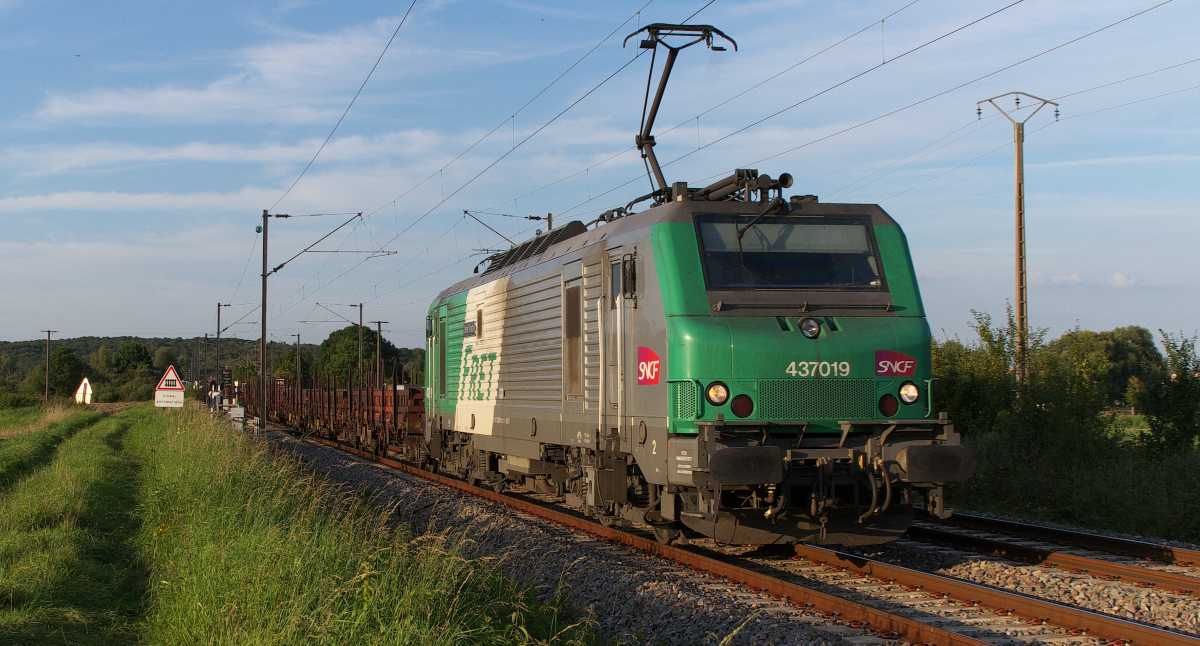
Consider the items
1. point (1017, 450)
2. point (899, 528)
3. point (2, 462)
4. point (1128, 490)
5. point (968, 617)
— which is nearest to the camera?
point (968, 617)

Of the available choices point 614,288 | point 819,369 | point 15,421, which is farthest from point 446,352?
point 15,421

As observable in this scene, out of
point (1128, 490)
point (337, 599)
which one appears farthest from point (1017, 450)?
point (337, 599)

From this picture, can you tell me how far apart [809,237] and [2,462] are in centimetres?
1881

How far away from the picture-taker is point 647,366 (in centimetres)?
877

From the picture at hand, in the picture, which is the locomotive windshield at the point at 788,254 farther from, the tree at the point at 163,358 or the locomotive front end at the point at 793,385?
the tree at the point at 163,358

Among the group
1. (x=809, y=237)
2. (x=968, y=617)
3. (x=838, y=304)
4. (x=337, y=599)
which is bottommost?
(x=968, y=617)

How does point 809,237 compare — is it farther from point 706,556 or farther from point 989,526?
point 989,526

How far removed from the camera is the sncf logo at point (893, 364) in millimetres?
8367

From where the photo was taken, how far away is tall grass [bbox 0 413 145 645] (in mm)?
6215

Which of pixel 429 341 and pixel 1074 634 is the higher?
pixel 429 341

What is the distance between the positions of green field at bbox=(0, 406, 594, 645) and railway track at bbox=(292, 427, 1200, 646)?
1.85 metres

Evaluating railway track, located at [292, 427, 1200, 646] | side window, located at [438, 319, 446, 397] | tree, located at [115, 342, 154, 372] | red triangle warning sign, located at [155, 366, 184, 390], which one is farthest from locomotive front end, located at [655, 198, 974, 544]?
tree, located at [115, 342, 154, 372]

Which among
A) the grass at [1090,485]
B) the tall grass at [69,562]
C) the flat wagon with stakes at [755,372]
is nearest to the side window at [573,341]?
the flat wagon with stakes at [755,372]

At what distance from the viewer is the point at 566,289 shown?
1088 cm
